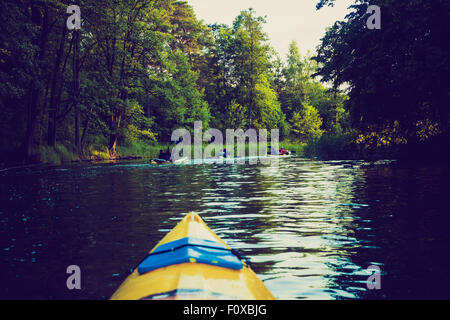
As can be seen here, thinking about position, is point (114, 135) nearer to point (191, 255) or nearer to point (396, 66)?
point (396, 66)

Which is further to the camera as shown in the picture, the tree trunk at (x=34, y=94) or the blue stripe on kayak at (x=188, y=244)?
the tree trunk at (x=34, y=94)

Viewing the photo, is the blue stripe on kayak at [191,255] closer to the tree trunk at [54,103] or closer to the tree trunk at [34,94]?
the tree trunk at [34,94]

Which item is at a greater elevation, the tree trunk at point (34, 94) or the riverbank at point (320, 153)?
the tree trunk at point (34, 94)

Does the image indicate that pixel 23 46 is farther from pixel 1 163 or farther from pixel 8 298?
pixel 8 298

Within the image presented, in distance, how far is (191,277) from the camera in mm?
3586

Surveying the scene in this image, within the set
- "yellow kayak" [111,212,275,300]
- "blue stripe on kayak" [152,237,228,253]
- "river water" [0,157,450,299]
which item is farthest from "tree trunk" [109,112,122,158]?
"yellow kayak" [111,212,275,300]

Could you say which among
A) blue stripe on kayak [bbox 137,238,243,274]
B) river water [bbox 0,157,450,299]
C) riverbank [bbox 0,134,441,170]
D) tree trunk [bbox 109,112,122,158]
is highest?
tree trunk [bbox 109,112,122,158]

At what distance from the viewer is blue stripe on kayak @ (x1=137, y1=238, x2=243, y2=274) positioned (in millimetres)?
→ 4035

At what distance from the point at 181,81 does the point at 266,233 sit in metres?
43.3

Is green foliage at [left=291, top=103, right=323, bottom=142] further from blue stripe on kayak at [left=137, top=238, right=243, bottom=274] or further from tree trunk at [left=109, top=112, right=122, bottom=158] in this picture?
blue stripe on kayak at [left=137, top=238, right=243, bottom=274]

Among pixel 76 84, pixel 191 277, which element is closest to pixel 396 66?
pixel 191 277

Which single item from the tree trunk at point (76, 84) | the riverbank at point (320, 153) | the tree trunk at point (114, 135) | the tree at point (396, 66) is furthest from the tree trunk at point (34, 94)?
the tree at point (396, 66)

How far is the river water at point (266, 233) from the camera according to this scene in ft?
15.9
